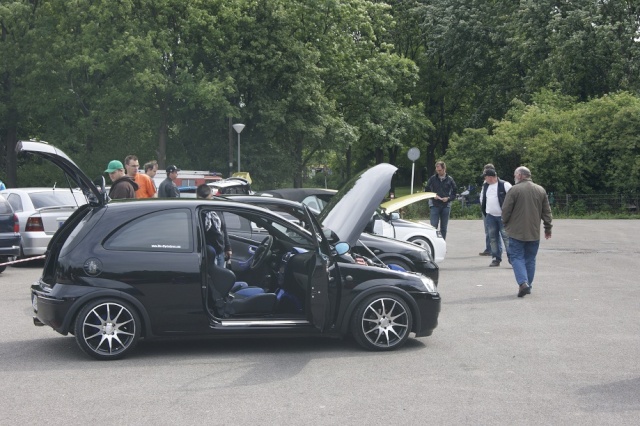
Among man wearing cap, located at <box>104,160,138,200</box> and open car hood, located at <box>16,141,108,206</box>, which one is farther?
man wearing cap, located at <box>104,160,138,200</box>

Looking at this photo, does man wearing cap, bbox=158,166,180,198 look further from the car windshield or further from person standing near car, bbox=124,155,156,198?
the car windshield

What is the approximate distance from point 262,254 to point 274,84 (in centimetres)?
4061

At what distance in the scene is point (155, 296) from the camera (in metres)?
8.78

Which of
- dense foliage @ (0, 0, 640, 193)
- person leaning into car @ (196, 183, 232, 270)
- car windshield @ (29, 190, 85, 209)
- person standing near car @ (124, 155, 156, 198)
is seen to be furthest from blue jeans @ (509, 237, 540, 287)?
dense foliage @ (0, 0, 640, 193)

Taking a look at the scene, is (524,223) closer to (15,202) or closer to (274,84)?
(15,202)

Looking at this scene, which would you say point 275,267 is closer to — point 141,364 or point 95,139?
point 141,364

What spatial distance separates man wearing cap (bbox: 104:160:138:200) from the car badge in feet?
15.9

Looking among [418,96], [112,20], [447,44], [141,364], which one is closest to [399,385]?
[141,364]

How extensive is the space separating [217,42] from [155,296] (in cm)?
3992

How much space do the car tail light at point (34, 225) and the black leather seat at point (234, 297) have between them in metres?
9.65

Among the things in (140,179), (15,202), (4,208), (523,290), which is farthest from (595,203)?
(4,208)

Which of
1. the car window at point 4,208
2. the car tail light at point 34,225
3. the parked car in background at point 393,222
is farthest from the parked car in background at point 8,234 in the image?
the parked car in background at point 393,222

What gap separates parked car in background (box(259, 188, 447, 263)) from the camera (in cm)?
1605

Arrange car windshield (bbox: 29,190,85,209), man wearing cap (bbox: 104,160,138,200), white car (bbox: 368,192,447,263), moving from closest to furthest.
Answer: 1. man wearing cap (bbox: 104,160,138,200)
2. white car (bbox: 368,192,447,263)
3. car windshield (bbox: 29,190,85,209)
